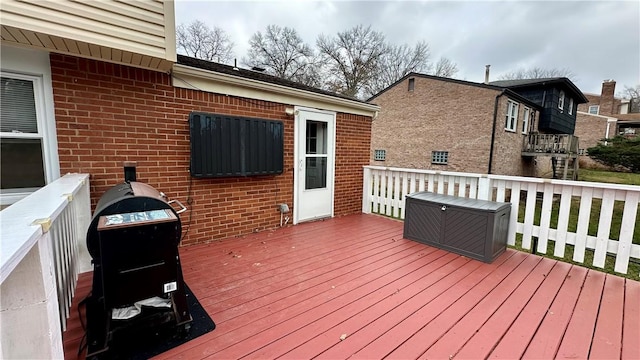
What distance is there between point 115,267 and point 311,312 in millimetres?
1401

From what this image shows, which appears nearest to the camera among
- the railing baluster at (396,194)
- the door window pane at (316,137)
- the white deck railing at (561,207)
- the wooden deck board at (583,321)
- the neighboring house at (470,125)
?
the wooden deck board at (583,321)

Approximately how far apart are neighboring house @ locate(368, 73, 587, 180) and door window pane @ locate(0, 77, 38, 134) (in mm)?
14211

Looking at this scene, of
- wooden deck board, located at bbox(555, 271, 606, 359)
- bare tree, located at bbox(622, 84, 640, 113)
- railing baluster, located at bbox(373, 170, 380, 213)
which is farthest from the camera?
bare tree, located at bbox(622, 84, 640, 113)

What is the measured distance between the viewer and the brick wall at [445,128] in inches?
483

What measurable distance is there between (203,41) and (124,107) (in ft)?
47.5

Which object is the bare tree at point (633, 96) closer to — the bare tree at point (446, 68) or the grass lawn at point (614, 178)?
the grass lawn at point (614, 178)

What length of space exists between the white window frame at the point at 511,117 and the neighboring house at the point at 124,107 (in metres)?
12.1

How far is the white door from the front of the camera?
4.49 meters

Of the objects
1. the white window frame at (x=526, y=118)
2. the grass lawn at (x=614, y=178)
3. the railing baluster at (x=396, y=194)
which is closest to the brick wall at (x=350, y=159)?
the railing baluster at (x=396, y=194)

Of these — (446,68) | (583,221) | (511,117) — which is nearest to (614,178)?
(511,117)

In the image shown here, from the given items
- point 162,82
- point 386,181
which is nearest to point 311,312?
point 162,82

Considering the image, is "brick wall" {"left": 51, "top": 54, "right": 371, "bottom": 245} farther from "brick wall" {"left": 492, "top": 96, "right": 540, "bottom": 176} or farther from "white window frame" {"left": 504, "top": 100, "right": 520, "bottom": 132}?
"white window frame" {"left": 504, "top": 100, "right": 520, "bottom": 132}

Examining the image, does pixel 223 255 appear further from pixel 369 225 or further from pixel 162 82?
pixel 369 225

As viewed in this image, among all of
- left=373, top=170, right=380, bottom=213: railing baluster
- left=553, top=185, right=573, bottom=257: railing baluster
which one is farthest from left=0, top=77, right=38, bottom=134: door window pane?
left=553, top=185, right=573, bottom=257: railing baluster
